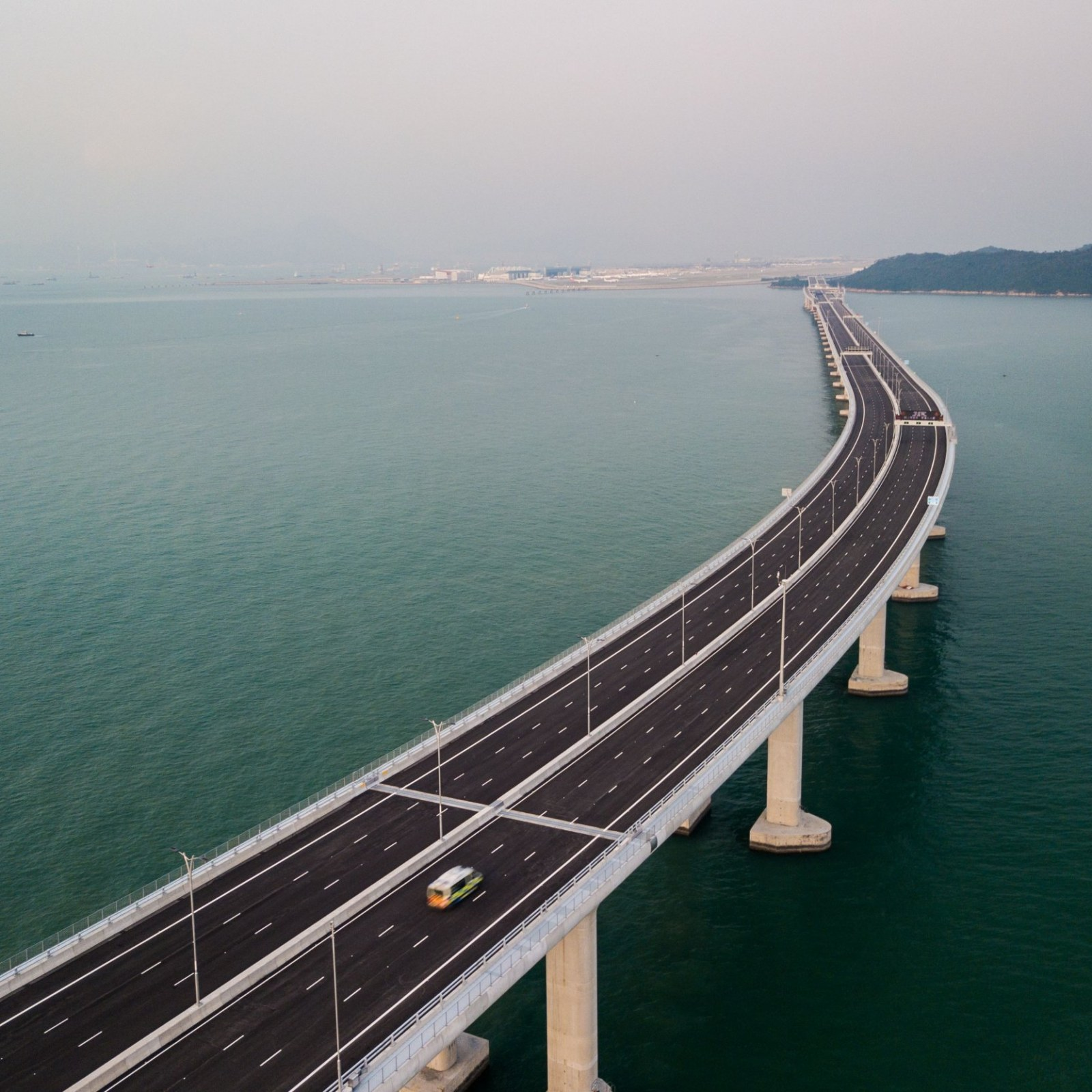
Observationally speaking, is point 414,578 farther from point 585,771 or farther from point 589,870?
point 589,870

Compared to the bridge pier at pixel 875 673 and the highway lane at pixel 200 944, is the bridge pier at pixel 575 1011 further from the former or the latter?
the bridge pier at pixel 875 673

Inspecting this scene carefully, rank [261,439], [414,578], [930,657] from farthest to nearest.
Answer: [261,439] → [414,578] → [930,657]

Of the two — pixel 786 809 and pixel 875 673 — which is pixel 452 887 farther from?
pixel 875 673

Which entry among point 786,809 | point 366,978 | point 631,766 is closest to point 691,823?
point 786,809

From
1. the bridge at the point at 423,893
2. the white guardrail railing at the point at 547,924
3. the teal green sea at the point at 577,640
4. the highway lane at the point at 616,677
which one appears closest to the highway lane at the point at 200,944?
the bridge at the point at 423,893

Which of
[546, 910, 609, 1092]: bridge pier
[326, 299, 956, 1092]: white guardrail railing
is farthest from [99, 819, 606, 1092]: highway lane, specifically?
[546, 910, 609, 1092]: bridge pier

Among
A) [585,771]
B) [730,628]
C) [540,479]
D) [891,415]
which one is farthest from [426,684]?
[891,415]
